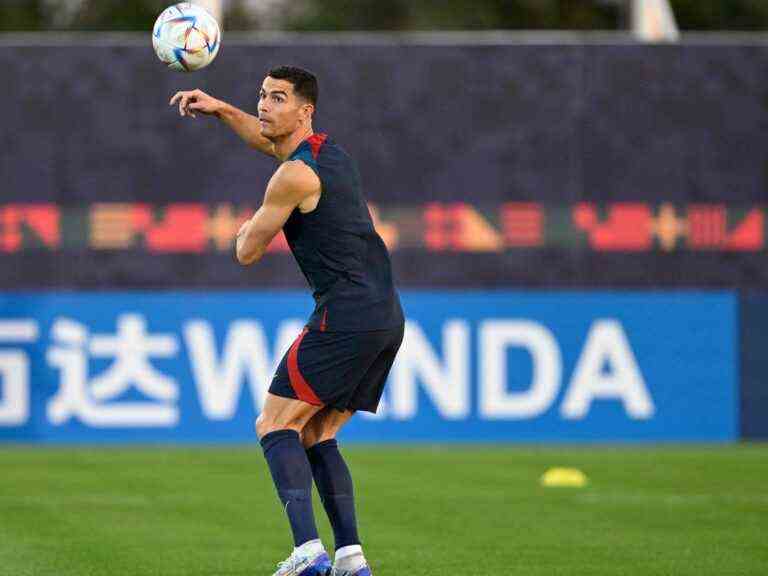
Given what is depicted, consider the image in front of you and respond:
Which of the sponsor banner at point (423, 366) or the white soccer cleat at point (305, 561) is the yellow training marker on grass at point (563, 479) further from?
the white soccer cleat at point (305, 561)

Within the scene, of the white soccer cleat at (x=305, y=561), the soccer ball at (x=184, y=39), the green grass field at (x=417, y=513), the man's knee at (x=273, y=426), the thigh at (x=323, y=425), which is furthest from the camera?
the green grass field at (x=417, y=513)

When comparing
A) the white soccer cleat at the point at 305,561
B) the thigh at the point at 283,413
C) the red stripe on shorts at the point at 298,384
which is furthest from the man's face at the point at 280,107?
the white soccer cleat at the point at 305,561

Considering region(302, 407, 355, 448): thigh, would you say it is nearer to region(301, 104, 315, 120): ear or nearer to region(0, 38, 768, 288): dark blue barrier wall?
region(301, 104, 315, 120): ear

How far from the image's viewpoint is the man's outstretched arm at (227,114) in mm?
7777

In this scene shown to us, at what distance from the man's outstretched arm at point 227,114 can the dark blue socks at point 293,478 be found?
1319 millimetres

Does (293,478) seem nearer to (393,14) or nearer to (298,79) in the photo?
(298,79)

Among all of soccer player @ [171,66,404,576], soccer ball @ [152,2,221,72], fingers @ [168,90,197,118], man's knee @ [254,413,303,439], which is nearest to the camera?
soccer player @ [171,66,404,576]

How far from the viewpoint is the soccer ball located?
8.09 m

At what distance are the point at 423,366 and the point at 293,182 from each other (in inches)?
372

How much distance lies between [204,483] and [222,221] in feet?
14.3

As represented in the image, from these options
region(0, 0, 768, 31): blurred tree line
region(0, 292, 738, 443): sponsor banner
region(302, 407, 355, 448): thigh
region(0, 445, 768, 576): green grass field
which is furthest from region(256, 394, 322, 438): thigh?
region(0, 0, 768, 31): blurred tree line

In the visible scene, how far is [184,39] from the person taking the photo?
809 centimetres

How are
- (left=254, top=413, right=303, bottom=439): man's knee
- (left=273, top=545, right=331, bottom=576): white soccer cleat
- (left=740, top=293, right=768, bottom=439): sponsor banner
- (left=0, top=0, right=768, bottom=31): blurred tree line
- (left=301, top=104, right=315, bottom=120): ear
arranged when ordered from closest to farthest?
(left=273, top=545, right=331, bottom=576): white soccer cleat
(left=254, top=413, right=303, bottom=439): man's knee
(left=301, top=104, right=315, bottom=120): ear
(left=740, top=293, right=768, bottom=439): sponsor banner
(left=0, top=0, right=768, bottom=31): blurred tree line

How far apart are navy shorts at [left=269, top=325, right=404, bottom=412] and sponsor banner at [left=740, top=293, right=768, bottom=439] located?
10.1 m
